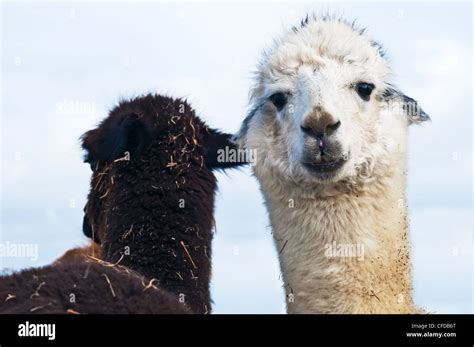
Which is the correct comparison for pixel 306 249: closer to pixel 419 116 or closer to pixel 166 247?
pixel 166 247

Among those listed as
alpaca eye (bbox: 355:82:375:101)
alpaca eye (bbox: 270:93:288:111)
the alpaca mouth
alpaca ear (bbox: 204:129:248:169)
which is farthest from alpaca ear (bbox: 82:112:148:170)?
alpaca eye (bbox: 355:82:375:101)

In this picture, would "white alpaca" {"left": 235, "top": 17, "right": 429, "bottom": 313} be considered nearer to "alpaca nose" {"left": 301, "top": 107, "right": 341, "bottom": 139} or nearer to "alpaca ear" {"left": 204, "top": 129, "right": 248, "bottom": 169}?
"alpaca nose" {"left": 301, "top": 107, "right": 341, "bottom": 139}

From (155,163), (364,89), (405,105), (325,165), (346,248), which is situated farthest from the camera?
(405,105)

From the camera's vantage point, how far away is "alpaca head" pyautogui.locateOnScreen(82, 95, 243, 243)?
5070 millimetres

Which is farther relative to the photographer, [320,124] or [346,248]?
[346,248]

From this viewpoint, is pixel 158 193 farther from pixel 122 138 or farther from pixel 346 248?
pixel 346 248

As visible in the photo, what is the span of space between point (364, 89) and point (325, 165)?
0.59m

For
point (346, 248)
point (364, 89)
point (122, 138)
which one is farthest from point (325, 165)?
point (122, 138)

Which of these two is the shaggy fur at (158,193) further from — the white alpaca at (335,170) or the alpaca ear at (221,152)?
the white alpaca at (335,170)

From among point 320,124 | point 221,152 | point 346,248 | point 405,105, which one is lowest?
point 346,248

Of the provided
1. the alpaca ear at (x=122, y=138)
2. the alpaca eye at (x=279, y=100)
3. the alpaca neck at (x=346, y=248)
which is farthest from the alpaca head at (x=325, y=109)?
the alpaca ear at (x=122, y=138)

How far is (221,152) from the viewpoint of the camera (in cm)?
537
